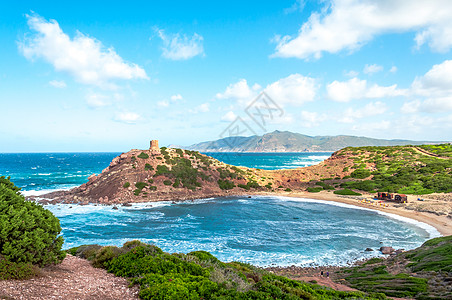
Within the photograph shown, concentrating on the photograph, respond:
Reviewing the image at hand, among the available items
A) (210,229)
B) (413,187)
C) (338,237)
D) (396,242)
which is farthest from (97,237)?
(413,187)

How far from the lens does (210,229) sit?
29125mm

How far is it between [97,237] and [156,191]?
70.0 feet

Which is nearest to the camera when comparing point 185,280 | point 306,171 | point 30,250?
point 30,250

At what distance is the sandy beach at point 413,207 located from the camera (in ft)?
95.3

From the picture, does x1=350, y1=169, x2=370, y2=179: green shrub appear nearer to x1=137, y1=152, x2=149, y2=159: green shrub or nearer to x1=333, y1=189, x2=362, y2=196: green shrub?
x1=333, y1=189, x2=362, y2=196: green shrub

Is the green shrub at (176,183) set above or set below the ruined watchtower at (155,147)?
below

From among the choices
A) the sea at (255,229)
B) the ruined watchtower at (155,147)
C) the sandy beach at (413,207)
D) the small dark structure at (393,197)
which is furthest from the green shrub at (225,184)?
the small dark structure at (393,197)

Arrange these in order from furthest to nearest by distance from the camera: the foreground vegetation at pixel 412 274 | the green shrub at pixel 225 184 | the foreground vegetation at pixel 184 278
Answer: the green shrub at pixel 225 184
the foreground vegetation at pixel 412 274
the foreground vegetation at pixel 184 278

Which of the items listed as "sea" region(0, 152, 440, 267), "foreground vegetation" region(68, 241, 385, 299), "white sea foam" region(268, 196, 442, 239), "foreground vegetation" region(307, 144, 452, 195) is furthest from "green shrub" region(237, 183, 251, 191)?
"foreground vegetation" region(68, 241, 385, 299)

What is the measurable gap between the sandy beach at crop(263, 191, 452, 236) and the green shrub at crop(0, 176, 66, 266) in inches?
1317

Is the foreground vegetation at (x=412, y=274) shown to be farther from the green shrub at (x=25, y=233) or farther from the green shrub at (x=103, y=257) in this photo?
the green shrub at (x=25, y=233)

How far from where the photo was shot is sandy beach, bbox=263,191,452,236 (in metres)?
29.1

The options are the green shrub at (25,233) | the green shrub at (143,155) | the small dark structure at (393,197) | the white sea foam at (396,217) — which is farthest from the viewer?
the green shrub at (143,155)

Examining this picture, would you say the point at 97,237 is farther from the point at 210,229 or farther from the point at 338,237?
the point at 338,237
